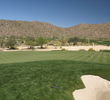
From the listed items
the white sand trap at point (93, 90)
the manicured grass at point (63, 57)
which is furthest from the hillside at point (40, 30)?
the white sand trap at point (93, 90)

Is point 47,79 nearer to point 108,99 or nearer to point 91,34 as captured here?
point 108,99

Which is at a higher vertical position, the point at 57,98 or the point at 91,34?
the point at 91,34

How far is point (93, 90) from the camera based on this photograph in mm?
10609

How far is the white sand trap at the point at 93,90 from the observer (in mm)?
9486

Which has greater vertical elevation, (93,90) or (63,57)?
(63,57)

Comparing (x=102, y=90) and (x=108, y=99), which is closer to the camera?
(x=108, y=99)

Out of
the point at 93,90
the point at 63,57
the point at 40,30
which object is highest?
the point at 40,30

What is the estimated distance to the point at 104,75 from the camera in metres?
13.6

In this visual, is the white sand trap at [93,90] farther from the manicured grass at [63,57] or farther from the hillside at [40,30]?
the hillside at [40,30]

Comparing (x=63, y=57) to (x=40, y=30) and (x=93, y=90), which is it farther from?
(x=40, y=30)

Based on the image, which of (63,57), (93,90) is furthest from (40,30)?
(93,90)

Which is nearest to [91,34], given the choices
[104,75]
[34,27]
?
[34,27]

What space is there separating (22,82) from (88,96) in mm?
5965

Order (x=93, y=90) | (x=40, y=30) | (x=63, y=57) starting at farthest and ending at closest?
(x=40, y=30)
(x=63, y=57)
(x=93, y=90)
